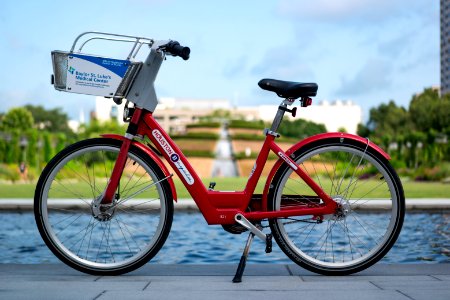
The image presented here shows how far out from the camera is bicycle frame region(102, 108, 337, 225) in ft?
12.5

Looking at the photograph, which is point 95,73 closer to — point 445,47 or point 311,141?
point 311,141

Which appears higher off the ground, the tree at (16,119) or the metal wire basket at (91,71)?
the tree at (16,119)

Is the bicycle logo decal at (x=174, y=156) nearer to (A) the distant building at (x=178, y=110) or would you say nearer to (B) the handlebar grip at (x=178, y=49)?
(B) the handlebar grip at (x=178, y=49)

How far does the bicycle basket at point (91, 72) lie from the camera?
12.3 feet

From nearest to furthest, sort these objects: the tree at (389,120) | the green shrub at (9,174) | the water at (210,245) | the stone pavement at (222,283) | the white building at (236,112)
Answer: the stone pavement at (222,283) < the water at (210,245) < the green shrub at (9,174) < the tree at (389,120) < the white building at (236,112)

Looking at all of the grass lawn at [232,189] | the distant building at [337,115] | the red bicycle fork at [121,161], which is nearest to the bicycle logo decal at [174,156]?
the red bicycle fork at [121,161]

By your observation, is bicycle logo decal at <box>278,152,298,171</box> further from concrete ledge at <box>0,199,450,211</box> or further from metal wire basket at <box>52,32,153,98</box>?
concrete ledge at <box>0,199,450,211</box>

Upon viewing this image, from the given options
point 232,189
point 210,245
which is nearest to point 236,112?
point 232,189

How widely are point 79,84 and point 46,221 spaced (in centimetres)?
79

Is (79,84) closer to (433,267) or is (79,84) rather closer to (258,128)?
(433,267)

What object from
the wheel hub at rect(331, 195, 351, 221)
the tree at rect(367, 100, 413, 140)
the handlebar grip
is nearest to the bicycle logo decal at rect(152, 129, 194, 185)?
the handlebar grip

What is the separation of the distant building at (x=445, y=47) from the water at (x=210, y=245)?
94.7 m

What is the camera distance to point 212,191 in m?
3.84

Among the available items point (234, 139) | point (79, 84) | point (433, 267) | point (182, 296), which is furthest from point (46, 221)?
point (234, 139)
